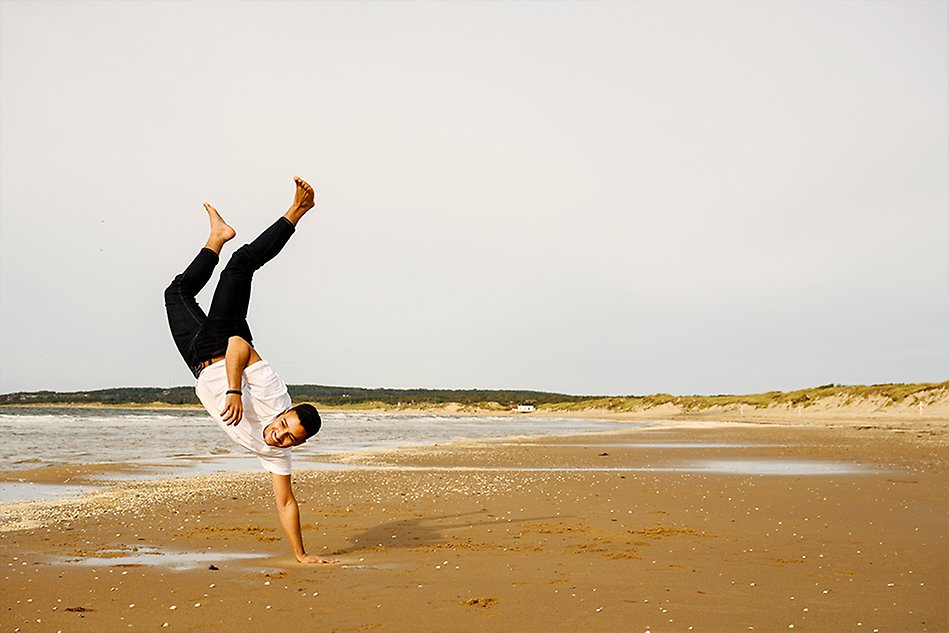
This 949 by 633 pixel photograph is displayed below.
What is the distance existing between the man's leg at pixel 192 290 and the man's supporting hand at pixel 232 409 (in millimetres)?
530

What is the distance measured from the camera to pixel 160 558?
7.58m

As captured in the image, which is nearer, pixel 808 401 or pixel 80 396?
Answer: pixel 808 401

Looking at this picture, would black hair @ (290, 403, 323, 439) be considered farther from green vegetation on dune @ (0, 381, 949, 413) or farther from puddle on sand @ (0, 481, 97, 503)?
green vegetation on dune @ (0, 381, 949, 413)

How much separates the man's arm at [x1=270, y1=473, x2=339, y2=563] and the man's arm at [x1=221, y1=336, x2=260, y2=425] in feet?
2.95

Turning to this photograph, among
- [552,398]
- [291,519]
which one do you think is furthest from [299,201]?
[552,398]

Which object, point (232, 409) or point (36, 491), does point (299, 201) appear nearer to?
point (232, 409)

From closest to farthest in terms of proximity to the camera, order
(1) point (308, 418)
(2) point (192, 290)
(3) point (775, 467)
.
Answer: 1. (2) point (192, 290)
2. (1) point (308, 418)
3. (3) point (775, 467)

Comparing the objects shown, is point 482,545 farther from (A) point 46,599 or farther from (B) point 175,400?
(B) point 175,400

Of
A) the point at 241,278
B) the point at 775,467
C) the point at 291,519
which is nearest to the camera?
the point at 241,278

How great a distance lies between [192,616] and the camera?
5457 mm

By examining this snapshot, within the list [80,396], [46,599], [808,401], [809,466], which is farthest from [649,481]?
[80,396]

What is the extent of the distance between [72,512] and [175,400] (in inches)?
5962

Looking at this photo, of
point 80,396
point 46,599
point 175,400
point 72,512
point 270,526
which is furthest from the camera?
point 80,396

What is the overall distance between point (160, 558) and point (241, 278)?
2930mm
